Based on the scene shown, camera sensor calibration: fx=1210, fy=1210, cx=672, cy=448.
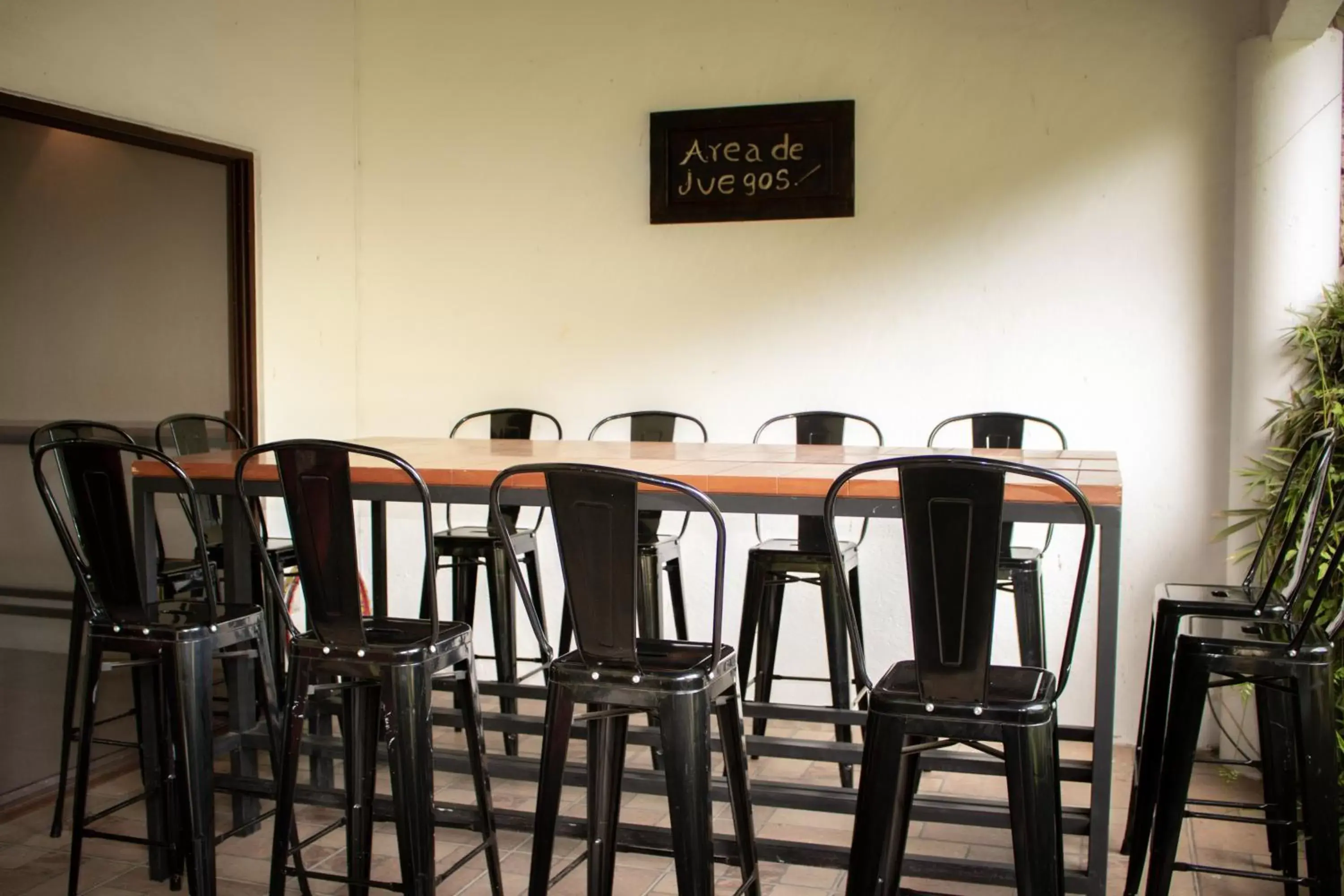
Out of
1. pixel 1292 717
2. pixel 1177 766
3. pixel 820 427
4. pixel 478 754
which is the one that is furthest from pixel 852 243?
pixel 478 754

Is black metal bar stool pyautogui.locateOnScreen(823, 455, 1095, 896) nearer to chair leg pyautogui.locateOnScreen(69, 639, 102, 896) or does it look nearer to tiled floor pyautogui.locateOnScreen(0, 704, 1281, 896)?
tiled floor pyautogui.locateOnScreen(0, 704, 1281, 896)

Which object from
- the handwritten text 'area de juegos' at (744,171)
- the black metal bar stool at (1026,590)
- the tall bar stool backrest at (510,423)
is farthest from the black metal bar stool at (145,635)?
the handwritten text 'area de juegos' at (744,171)

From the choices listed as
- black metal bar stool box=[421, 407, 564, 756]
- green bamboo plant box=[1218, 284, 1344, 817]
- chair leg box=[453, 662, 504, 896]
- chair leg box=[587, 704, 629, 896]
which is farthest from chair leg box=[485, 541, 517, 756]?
green bamboo plant box=[1218, 284, 1344, 817]

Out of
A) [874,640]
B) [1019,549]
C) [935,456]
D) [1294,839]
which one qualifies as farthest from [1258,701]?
[874,640]

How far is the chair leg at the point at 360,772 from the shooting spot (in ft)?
8.59

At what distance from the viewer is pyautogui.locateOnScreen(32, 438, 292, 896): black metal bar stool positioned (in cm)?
280

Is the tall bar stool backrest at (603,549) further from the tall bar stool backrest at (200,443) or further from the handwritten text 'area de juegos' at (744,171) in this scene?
the handwritten text 'area de juegos' at (744,171)

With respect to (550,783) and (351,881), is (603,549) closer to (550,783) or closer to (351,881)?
(550,783)

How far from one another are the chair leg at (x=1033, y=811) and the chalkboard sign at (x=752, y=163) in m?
2.85

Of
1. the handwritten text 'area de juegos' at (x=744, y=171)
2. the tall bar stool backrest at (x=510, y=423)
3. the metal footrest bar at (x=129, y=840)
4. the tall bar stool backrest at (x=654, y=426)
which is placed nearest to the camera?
the metal footrest bar at (x=129, y=840)

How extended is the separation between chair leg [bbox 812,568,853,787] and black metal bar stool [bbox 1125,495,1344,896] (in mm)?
1086

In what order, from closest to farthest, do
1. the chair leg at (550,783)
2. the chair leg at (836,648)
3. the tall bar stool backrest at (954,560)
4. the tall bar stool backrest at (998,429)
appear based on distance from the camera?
1. the tall bar stool backrest at (954,560)
2. the chair leg at (550,783)
3. the chair leg at (836,648)
4. the tall bar stool backrest at (998,429)

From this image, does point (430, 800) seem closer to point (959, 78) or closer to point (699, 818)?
point (699, 818)

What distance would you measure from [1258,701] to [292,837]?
7.74 ft
